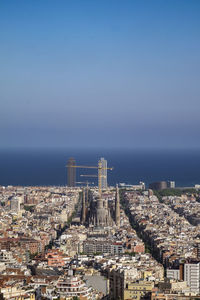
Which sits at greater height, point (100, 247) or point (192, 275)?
point (100, 247)

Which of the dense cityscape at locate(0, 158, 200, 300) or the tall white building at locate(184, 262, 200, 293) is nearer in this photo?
the dense cityscape at locate(0, 158, 200, 300)

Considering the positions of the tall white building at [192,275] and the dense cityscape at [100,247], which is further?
the tall white building at [192,275]

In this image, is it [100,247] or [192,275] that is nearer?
[192,275]

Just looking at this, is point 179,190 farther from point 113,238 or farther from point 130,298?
point 130,298
